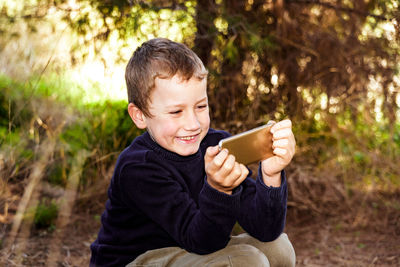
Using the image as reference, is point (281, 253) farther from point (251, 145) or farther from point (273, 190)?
point (251, 145)

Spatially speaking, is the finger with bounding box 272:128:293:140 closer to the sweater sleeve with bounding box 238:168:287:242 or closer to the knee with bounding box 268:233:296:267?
the sweater sleeve with bounding box 238:168:287:242

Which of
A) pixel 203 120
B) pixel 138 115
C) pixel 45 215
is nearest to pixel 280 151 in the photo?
pixel 203 120

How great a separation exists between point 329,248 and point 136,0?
1.83m

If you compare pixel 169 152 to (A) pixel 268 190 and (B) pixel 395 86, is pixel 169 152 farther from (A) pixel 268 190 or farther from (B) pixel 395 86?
(B) pixel 395 86

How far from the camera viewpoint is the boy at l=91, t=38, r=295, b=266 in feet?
4.95

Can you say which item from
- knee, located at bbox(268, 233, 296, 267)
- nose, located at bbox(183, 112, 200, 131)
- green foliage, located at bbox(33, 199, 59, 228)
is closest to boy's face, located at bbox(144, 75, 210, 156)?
nose, located at bbox(183, 112, 200, 131)

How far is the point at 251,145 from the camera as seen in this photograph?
1468mm

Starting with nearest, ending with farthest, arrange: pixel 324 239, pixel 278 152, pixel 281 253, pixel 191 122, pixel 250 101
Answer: pixel 278 152, pixel 191 122, pixel 281 253, pixel 324 239, pixel 250 101

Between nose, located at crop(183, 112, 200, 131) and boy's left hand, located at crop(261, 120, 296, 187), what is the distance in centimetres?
26

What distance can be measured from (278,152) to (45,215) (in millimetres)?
2052

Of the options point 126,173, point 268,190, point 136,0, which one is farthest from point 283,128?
point 136,0

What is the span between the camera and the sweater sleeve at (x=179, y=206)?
150cm

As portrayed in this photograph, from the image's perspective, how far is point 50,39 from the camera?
290 cm

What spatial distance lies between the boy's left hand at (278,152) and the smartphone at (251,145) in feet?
0.07
